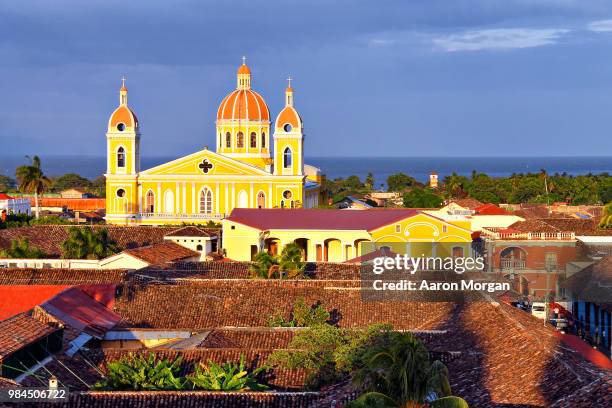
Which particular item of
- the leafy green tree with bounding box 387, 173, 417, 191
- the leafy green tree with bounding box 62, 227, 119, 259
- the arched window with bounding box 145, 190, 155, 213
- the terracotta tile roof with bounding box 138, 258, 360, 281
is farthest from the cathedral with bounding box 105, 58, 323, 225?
the leafy green tree with bounding box 387, 173, 417, 191

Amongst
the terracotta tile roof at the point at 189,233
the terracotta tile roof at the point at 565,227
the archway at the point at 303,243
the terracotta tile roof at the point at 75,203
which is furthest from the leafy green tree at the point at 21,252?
the terracotta tile roof at the point at 75,203

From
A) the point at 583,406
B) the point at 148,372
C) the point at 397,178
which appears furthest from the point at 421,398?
the point at 397,178

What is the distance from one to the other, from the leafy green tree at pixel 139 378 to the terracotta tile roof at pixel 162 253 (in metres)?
22.2

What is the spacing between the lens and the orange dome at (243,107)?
243 ft

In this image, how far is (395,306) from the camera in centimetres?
3381

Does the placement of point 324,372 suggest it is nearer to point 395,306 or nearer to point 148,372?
point 148,372

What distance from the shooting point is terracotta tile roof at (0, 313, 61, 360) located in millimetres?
22675

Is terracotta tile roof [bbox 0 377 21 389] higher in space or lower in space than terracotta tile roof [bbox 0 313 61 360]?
lower

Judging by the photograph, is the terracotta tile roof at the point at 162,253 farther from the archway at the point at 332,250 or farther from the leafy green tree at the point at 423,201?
the leafy green tree at the point at 423,201

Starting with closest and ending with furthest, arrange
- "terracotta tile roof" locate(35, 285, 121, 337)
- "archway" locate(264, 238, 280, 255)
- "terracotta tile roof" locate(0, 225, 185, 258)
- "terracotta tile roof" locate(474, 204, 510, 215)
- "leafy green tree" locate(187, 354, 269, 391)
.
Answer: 1. "leafy green tree" locate(187, 354, 269, 391)
2. "terracotta tile roof" locate(35, 285, 121, 337)
3. "terracotta tile roof" locate(0, 225, 185, 258)
4. "archway" locate(264, 238, 280, 255)
5. "terracotta tile roof" locate(474, 204, 510, 215)

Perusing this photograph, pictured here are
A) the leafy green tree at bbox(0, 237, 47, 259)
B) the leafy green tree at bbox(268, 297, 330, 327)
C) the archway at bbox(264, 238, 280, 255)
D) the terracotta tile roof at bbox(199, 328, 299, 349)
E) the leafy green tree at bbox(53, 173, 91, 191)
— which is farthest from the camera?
the leafy green tree at bbox(53, 173, 91, 191)

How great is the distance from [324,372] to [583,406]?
7460 mm

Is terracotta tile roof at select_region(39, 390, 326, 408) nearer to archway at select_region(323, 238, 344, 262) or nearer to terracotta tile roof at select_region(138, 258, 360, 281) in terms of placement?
terracotta tile roof at select_region(138, 258, 360, 281)

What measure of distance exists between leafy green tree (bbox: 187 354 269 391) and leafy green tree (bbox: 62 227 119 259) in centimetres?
2491
